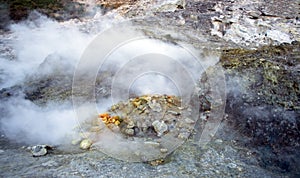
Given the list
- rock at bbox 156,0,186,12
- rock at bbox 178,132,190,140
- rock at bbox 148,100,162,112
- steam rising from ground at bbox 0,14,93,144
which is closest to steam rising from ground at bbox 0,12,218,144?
steam rising from ground at bbox 0,14,93,144

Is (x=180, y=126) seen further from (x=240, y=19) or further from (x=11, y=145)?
(x=240, y=19)

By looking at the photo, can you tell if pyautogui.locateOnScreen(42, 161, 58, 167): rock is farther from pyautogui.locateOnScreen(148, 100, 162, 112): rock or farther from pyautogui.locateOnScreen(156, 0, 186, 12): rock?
pyautogui.locateOnScreen(156, 0, 186, 12): rock

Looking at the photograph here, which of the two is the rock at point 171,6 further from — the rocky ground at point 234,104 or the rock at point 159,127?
the rock at point 159,127

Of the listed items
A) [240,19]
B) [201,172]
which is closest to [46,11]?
[240,19]

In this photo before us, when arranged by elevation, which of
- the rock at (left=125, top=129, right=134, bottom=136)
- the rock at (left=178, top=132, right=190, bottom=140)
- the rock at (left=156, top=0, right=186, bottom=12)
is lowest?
the rock at (left=178, top=132, right=190, bottom=140)

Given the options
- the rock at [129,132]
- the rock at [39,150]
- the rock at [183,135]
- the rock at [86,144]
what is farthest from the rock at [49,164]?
the rock at [183,135]
